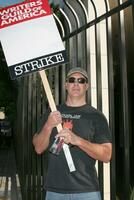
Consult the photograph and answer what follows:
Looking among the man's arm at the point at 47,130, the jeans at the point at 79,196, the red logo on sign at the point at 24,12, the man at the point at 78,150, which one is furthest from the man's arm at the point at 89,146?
the red logo on sign at the point at 24,12

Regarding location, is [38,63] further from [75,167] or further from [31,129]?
[31,129]

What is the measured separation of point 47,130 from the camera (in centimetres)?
309

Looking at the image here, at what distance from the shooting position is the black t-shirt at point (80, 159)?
3.06 meters

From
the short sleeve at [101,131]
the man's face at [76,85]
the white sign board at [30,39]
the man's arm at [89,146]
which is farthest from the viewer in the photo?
the white sign board at [30,39]

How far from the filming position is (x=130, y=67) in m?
14.4

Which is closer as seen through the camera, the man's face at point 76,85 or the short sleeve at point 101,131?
the short sleeve at point 101,131

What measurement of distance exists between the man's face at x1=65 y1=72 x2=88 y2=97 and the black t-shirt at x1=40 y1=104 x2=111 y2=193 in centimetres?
11

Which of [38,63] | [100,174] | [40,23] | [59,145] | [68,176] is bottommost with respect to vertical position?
[100,174]

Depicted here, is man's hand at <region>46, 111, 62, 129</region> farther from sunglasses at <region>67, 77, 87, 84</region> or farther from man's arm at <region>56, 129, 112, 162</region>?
sunglasses at <region>67, 77, 87, 84</region>

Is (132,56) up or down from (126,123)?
down

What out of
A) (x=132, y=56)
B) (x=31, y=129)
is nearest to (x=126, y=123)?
(x=31, y=129)

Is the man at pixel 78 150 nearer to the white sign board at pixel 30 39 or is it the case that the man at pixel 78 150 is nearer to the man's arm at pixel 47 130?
the man's arm at pixel 47 130

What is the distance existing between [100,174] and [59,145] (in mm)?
748

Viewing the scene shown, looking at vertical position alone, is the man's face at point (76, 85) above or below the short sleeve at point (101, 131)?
above
